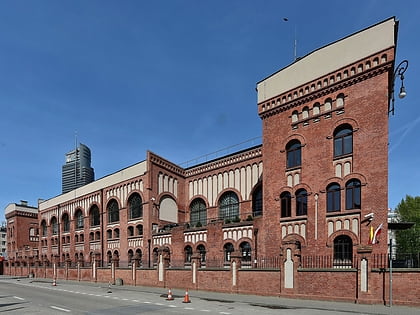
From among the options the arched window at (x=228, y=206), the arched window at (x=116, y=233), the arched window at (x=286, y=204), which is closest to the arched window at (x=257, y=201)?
the arched window at (x=228, y=206)

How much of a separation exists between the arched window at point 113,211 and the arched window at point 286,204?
23405 millimetres

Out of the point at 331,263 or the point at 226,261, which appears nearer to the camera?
the point at 331,263

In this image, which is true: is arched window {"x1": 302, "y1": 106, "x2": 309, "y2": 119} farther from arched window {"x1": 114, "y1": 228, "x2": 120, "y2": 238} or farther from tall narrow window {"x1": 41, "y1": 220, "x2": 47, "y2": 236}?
tall narrow window {"x1": 41, "y1": 220, "x2": 47, "y2": 236}

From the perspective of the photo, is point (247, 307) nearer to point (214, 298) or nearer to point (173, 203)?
point (214, 298)

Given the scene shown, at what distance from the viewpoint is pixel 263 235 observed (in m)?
26.1

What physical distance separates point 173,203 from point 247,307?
24.6 m

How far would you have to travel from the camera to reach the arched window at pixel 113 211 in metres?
41.8

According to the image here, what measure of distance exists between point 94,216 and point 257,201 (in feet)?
78.2

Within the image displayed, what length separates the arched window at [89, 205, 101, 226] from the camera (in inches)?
1774

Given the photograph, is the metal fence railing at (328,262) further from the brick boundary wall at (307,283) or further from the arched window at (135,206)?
the arched window at (135,206)

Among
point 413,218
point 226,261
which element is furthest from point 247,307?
point 413,218

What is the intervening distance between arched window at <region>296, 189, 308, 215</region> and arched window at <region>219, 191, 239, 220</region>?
446 inches

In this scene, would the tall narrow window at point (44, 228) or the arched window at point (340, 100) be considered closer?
the arched window at point (340, 100)

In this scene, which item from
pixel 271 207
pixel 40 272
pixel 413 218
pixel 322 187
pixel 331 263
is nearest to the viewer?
pixel 331 263
